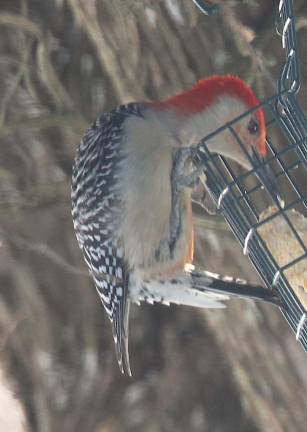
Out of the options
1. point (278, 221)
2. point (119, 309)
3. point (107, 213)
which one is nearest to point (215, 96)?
point (278, 221)

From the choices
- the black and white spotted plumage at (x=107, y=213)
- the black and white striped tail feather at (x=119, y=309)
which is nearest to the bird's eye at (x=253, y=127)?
the black and white spotted plumage at (x=107, y=213)

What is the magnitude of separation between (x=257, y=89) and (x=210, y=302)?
1.51m

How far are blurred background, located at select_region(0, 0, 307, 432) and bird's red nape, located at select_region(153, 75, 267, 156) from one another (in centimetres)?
128

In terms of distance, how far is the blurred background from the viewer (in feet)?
18.5

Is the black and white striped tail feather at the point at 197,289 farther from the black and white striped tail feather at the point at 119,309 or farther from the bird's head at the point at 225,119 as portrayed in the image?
the bird's head at the point at 225,119

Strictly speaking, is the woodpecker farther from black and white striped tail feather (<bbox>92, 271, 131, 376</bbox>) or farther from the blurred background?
the blurred background

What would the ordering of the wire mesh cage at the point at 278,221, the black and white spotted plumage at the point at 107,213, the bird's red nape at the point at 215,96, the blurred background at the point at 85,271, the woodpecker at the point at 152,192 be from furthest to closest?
1. the blurred background at the point at 85,271
2. the black and white spotted plumage at the point at 107,213
3. the woodpecker at the point at 152,192
4. the bird's red nape at the point at 215,96
5. the wire mesh cage at the point at 278,221

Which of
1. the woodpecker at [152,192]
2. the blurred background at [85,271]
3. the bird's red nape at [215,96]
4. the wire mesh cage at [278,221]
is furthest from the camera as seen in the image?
the blurred background at [85,271]

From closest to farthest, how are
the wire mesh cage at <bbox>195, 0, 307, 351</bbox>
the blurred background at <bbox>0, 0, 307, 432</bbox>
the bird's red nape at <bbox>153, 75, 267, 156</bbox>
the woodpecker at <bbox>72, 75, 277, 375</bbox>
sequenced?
the wire mesh cage at <bbox>195, 0, 307, 351</bbox> < the bird's red nape at <bbox>153, 75, 267, 156</bbox> < the woodpecker at <bbox>72, 75, 277, 375</bbox> < the blurred background at <bbox>0, 0, 307, 432</bbox>

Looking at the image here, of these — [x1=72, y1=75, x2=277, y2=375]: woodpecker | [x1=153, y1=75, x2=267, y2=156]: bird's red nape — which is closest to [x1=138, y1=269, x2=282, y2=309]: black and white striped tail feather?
[x1=72, y1=75, x2=277, y2=375]: woodpecker

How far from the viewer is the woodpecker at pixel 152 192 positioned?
14.0ft

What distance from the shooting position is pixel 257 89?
18.2ft

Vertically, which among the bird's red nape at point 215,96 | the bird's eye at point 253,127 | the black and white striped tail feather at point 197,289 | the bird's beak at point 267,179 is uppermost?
the bird's red nape at point 215,96

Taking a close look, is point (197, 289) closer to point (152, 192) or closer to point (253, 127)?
point (152, 192)
